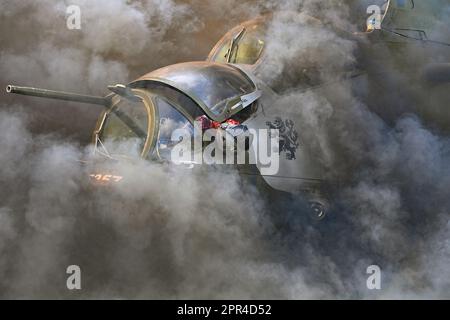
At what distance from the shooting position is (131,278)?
10.3 ft

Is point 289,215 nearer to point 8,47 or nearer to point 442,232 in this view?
point 442,232

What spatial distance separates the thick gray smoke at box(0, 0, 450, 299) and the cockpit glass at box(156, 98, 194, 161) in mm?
108

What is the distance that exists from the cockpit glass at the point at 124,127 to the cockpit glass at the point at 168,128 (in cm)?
27

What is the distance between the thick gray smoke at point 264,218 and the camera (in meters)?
3.07

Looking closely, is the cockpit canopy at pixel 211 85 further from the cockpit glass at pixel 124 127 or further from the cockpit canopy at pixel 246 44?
the cockpit canopy at pixel 246 44

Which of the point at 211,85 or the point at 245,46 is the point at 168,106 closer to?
the point at 211,85

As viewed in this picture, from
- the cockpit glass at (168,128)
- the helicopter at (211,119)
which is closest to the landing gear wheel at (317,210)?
the helicopter at (211,119)

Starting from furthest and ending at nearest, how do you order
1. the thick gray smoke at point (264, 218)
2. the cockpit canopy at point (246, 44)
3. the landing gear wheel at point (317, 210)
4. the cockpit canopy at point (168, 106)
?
the cockpit canopy at point (246, 44), the landing gear wheel at point (317, 210), the thick gray smoke at point (264, 218), the cockpit canopy at point (168, 106)

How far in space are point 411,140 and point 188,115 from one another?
1550 millimetres

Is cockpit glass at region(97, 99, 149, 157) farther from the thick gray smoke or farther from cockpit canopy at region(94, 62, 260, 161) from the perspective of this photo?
the thick gray smoke

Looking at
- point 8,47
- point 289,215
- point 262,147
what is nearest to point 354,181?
point 289,215

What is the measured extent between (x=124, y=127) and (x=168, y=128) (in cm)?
40

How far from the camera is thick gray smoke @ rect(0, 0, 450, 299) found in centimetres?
307

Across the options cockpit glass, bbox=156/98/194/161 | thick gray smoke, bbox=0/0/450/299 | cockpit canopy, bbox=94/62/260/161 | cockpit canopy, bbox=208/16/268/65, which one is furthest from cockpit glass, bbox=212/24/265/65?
cockpit glass, bbox=156/98/194/161
